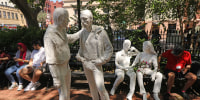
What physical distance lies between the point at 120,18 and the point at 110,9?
2.10 ft

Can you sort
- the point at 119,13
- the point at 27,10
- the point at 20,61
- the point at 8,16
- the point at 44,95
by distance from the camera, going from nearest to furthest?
1. the point at 44,95
2. the point at 20,61
3. the point at 119,13
4. the point at 27,10
5. the point at 8,16

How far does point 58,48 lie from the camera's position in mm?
1941

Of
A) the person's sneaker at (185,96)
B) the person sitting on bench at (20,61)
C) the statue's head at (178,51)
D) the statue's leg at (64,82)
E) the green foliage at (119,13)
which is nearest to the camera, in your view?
the statue's leg at (64,82)

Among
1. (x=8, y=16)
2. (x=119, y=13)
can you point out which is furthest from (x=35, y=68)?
(x=8, y=16)

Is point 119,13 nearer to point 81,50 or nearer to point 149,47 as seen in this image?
point 149,47

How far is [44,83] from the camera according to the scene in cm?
448

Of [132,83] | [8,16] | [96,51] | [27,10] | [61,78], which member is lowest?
[132,83]

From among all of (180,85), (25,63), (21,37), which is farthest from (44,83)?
(180,85)

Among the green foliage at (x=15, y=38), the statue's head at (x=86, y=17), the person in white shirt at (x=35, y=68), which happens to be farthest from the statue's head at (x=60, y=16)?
the green foliage at (x=15, y=38)

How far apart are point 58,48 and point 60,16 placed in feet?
1.53

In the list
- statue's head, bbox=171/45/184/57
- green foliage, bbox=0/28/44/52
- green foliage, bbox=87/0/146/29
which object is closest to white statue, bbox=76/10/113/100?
statue's head, bbox=171/45/184/57

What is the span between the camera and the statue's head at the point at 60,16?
6.08 ft

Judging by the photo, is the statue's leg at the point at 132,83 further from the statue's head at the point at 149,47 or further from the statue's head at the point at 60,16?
the statue's head at the point at 60,16

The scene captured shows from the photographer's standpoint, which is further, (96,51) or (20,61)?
(20,61)
